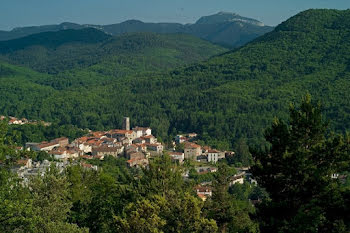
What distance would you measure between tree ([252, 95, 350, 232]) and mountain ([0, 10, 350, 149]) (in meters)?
60.0

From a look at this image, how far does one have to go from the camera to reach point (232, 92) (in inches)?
4033

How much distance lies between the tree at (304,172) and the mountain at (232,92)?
6001 cm

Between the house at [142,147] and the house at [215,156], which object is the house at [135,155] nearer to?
the house at [142,147]

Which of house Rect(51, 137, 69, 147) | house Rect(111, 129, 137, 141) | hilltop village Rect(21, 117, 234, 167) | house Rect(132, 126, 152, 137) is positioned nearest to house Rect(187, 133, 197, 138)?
hilltop village Rect(21, 117, 234, 167)

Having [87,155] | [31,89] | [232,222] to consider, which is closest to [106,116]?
[87,155]

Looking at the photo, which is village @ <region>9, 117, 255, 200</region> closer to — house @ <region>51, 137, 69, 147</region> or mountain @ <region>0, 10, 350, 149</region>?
house @ <region>51, 137, 69, 147</region>

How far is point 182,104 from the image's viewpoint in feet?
346

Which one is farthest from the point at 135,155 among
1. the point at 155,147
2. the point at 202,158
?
the point at 202,158

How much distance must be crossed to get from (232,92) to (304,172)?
8860 centimetres

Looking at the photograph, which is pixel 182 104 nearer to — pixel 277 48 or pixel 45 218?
pixel 277 48

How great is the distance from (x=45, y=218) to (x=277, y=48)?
11538 centimetres

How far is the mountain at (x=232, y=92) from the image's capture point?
86.6 metres

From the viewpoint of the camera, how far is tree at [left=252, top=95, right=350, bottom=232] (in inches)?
544

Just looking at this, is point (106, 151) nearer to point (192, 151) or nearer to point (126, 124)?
point (192, 151)
